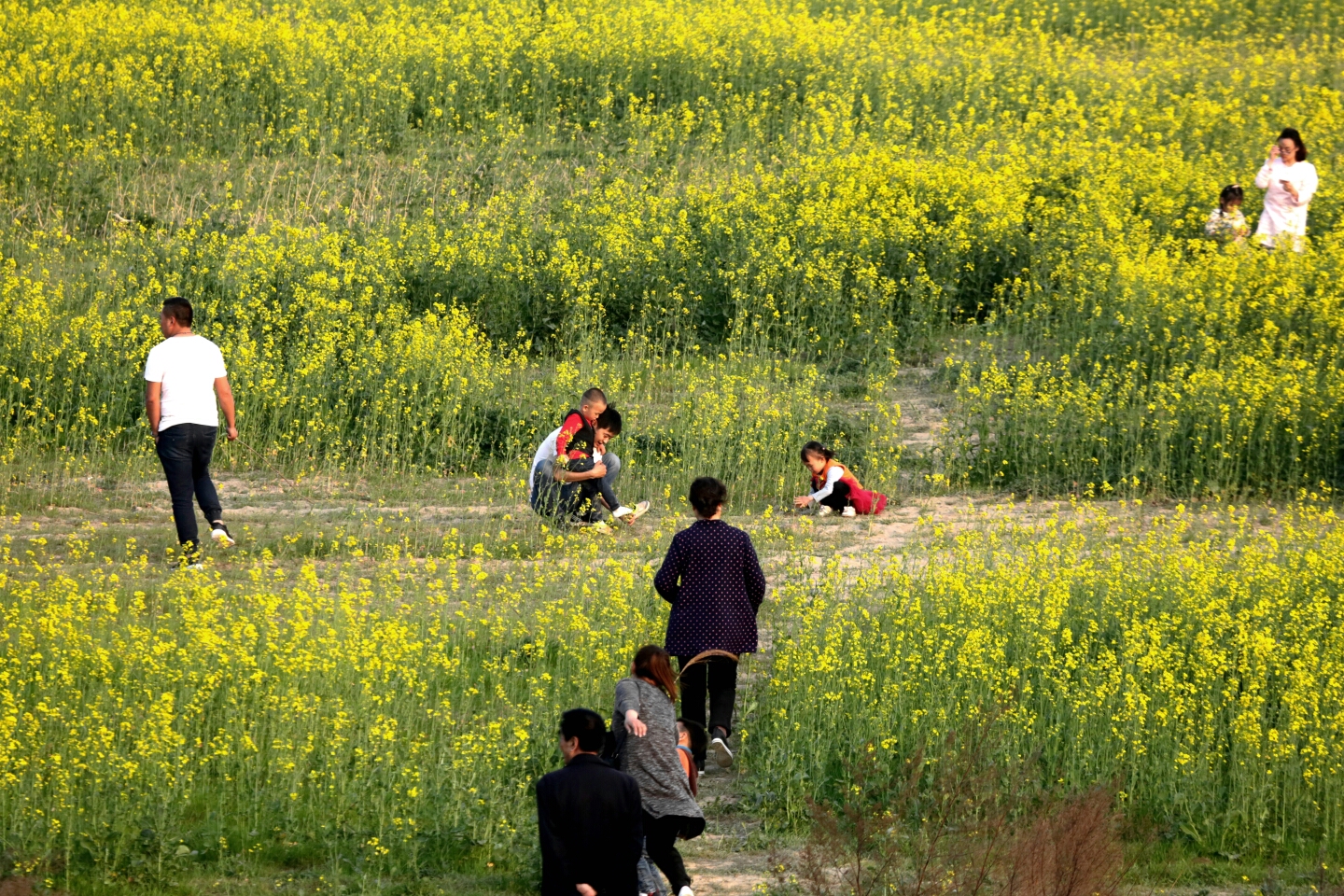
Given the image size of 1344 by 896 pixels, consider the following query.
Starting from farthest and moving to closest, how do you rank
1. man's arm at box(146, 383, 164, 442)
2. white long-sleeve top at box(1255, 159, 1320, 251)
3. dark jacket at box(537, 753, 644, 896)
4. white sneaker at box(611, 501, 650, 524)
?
white long-sleeve top at box(1255, 159, 1320, 251), white sneaker at box(611, 501, 650, 524), man's arm at box(146, 383, 164, 442), dark jacket at box(537, 753, 644, 896)

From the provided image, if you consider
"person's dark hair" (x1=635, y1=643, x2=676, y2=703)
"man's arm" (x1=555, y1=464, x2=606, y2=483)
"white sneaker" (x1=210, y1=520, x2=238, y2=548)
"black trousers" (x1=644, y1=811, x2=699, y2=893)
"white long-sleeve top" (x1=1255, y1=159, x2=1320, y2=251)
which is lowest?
"black trousers" (x1=644, y1=811, x2=699, y2=893)

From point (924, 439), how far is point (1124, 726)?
6.54 m

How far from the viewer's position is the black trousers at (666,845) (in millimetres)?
7137

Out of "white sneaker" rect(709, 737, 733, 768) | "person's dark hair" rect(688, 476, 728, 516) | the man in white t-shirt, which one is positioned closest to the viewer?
"white sneaker" rect(709, 737, 733, 768)

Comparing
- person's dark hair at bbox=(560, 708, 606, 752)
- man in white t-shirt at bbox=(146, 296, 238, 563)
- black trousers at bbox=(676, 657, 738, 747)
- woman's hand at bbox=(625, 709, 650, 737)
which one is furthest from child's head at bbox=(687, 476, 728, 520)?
man in white t-shirt at bbox=(146, 296, 238, 563)

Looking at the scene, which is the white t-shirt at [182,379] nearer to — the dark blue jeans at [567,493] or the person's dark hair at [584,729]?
the dark blue jeans at [567,493]

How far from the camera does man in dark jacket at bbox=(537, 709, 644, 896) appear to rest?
6344 millimetres

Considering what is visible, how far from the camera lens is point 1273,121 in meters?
22.7

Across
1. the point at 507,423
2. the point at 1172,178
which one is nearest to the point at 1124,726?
the point at 507,423

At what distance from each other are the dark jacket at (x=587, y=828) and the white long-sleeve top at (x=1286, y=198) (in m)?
13.4

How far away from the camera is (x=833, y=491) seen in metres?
13.3

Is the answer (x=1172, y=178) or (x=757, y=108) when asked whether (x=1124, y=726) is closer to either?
(x=1172, y=178)

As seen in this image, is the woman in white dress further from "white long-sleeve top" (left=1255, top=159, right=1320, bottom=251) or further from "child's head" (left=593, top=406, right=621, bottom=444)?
"child's head" (left=593, top=406, right=621, bottom=444)

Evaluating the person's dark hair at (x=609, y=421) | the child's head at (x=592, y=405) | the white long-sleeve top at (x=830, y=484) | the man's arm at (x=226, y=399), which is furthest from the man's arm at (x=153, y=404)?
the white long-sleeve top at (x=830, y=484)
